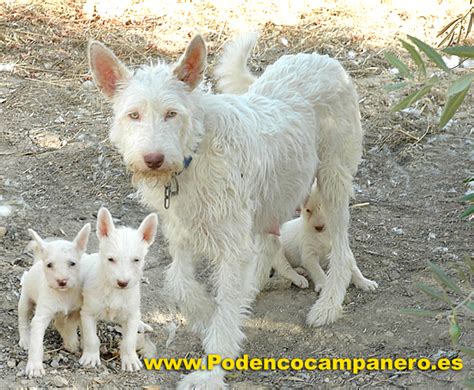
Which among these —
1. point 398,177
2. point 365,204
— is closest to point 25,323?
point 365,204

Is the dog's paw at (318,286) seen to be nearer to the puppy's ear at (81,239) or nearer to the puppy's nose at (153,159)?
the puppy's ear at (81,239)

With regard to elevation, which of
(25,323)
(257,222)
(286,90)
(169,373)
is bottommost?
(169,373)

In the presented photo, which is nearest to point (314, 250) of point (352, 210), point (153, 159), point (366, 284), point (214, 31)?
point (366, 284)

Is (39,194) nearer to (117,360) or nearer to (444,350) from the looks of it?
(117,360)

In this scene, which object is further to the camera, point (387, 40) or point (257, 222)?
point (387, 40)

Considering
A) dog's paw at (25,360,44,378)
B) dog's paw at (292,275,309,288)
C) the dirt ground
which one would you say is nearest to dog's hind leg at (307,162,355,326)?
the dirt ground

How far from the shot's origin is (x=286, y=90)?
5.29m

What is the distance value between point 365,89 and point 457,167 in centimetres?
150

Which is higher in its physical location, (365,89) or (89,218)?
(365,89)

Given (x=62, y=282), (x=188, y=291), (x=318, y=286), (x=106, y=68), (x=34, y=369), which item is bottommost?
(x=318, y=286)

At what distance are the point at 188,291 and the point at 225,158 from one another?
0.88 metres

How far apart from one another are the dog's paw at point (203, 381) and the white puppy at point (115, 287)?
27 centimetres

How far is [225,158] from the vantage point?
179 inches

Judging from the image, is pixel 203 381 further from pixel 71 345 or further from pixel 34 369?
pixel 34 369
